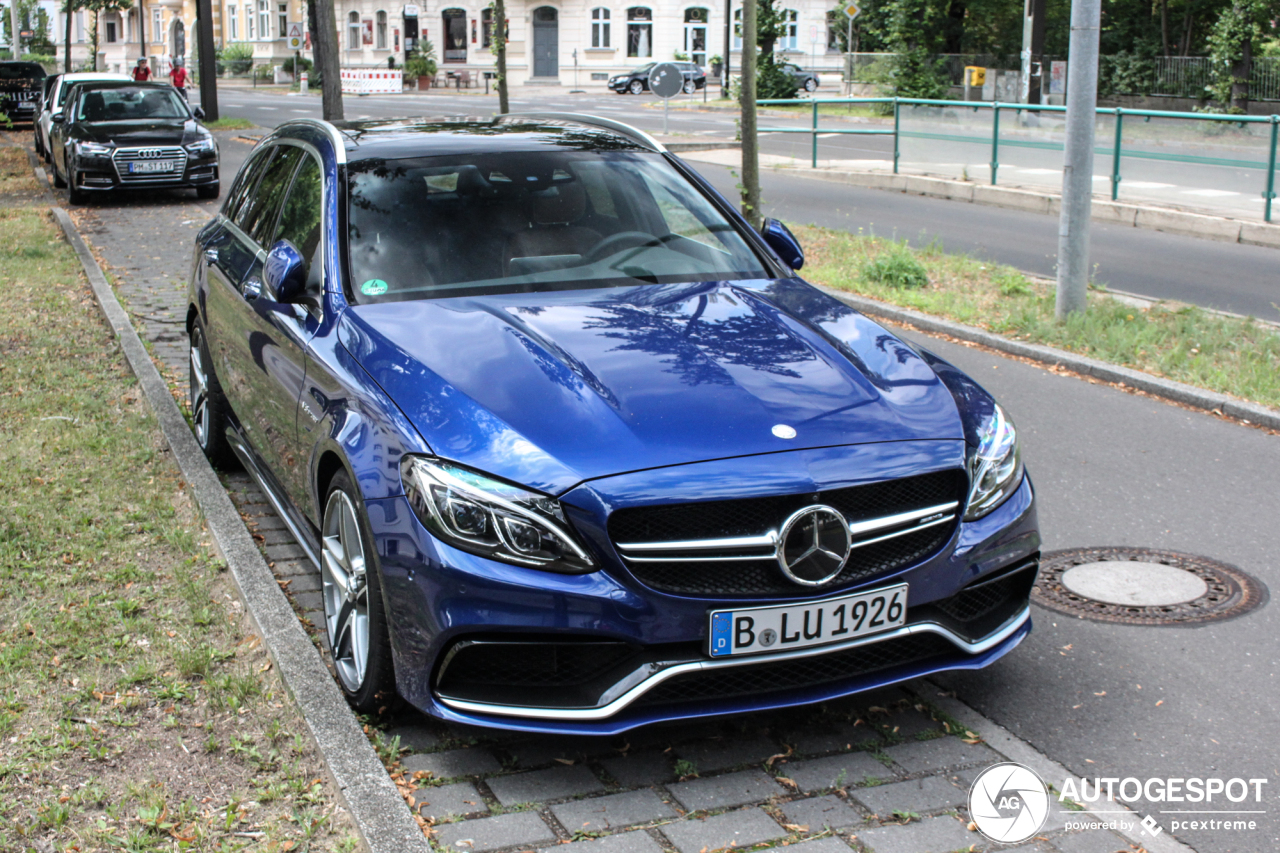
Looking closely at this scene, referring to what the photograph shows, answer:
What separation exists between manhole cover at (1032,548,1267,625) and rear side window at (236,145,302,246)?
3.29m

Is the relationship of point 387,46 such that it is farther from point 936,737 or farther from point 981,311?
point 936,737

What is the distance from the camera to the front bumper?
3.21m

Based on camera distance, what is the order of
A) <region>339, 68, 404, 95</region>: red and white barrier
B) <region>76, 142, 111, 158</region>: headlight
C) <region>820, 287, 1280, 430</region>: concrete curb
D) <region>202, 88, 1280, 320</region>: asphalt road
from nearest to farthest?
<region>820, 287, 1280, 430</region>: concrete curb, <region>202, 88, 1280, 320</region>: asphalt road, <region>76, 142, 111, 158</region>: headlight, <region>339, 68, 404, 95</region>: red and white barrier

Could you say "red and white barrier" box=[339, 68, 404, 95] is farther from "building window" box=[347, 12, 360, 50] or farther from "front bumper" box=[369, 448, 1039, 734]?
"front bumper" box=[369, 448, 1039, 734]

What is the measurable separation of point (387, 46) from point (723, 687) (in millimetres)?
77420

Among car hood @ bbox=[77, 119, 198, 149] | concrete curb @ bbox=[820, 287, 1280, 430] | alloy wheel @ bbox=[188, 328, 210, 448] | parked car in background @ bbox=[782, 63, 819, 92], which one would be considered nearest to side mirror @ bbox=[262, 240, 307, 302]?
alloy wheel @ bbox=[188, 328, 210, 448]

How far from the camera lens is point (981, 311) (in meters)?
9.94

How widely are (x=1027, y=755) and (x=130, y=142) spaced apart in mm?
17002

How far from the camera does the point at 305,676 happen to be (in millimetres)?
3930

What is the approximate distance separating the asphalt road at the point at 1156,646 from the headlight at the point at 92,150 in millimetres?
14378

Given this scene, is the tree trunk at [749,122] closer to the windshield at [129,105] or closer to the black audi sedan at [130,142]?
the black audi sedan at [130,142]

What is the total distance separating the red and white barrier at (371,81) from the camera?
49281 mm

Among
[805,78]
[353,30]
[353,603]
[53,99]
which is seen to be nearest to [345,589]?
[353,603]

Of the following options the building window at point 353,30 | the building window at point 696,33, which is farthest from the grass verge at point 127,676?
the building window at point 353,30
